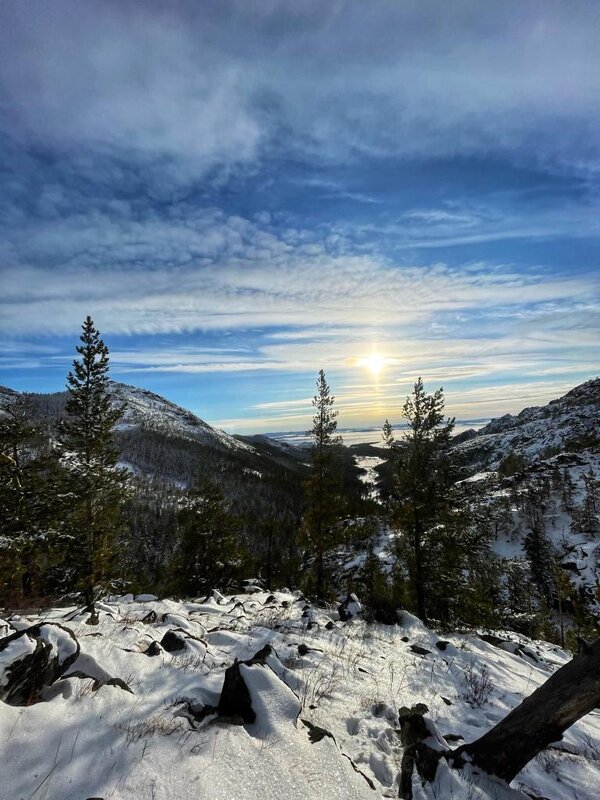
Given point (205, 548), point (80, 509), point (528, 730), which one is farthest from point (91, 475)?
point (528, 730)

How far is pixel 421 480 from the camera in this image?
17719mm

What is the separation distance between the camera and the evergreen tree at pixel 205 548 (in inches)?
1003

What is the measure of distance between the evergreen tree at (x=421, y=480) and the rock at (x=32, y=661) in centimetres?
1494

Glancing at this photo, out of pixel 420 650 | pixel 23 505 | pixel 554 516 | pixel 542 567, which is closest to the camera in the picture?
pixel 420 650

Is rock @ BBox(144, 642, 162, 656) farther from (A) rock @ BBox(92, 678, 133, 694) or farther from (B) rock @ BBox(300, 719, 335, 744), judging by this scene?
(B) rock @ BBox(300, 719, 335, 744)

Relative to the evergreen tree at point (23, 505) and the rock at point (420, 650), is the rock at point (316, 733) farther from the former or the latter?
the evergreen tree at point (23, 505)

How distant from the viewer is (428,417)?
58.6 ft

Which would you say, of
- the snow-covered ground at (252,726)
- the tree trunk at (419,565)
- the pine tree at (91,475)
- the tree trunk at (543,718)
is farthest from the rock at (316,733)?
the pine tree at (91,475)

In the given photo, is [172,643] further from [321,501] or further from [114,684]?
[321,501]

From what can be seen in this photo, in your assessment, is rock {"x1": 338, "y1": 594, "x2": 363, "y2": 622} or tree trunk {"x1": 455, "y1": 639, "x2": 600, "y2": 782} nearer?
tree trunk {"x1": 455, "y1": 639, "x2": 600, "y2": 782}

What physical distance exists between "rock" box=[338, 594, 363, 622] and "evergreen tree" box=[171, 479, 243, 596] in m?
13.8

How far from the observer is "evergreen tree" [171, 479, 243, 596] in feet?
83.6

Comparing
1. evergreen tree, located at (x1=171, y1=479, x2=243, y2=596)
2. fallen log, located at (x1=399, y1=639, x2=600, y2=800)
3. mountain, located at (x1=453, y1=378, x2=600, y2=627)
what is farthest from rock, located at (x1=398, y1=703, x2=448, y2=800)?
mountain, located at (x1=453, y1=378, x2=600, y2=627)

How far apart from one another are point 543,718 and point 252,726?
10.7 ft
